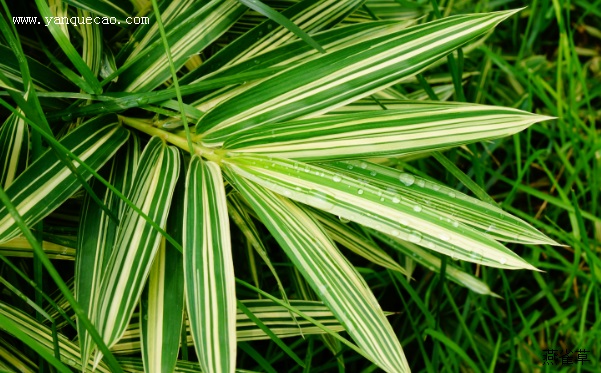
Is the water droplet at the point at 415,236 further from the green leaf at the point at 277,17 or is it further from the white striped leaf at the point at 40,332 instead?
the white striped leaf at the point at 40,332

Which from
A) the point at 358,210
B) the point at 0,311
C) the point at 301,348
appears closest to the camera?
the point at 358,210

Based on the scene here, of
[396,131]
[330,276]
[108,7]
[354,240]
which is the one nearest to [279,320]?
[354,240]

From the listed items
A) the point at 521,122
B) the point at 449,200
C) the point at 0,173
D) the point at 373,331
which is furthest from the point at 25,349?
the point at 521,122

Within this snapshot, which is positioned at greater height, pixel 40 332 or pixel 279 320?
pixel 279 320

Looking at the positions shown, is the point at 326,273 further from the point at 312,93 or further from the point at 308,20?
the point at 308,20

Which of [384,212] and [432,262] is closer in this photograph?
[384,212]

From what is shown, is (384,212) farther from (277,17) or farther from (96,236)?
(96,236)
